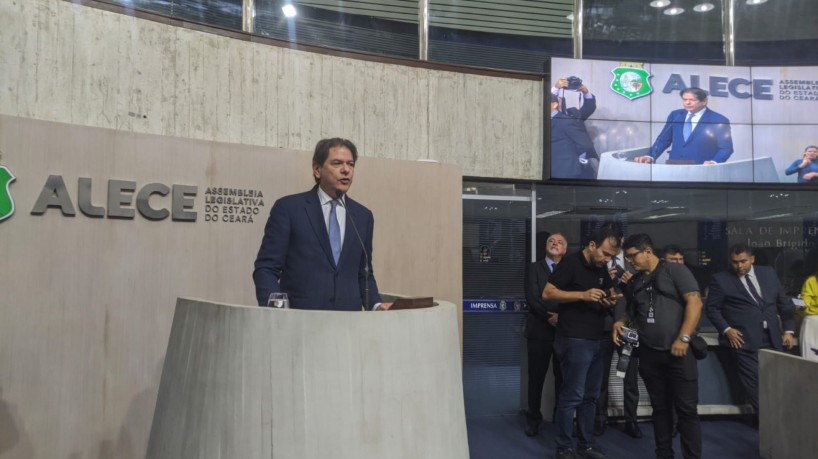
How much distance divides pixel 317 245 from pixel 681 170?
5.53 m

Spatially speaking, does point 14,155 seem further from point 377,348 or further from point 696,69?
point 696,69

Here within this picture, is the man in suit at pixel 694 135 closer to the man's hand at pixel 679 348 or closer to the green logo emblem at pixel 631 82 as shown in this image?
the green logo emblem at pixel 631 82

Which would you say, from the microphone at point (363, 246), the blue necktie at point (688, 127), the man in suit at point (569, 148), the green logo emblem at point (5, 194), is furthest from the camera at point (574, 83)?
the green logo emblem at point (5, 194)

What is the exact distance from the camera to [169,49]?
5176 mm

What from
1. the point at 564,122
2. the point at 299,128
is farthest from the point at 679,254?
the point at 299,128

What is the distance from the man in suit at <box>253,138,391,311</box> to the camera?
8.30 feet

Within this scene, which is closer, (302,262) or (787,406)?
(302,262)

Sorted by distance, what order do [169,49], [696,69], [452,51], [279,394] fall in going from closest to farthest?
[279,394] < [169,49] < [452,51] < [696,69]

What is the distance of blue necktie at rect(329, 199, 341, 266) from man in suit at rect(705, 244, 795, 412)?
13.8 ft

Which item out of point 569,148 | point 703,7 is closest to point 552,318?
point 569,148

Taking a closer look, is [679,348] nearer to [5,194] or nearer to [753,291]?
[753,291]

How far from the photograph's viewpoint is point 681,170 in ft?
22.7

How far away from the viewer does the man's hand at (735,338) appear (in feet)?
17.8

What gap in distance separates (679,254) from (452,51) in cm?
297
